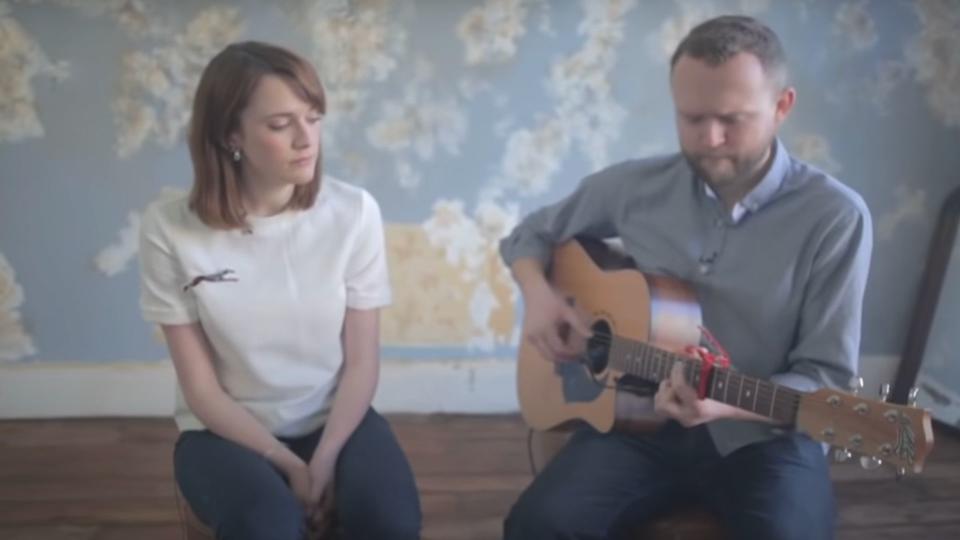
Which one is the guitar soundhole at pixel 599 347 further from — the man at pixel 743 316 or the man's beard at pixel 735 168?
the man's beard at pixel 735 168

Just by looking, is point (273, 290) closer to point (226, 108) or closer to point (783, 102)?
point (226, 108)

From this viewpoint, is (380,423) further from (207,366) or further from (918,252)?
(918,252)

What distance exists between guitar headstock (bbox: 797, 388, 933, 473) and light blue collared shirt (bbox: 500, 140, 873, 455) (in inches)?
4.1

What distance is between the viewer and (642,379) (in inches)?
62.6

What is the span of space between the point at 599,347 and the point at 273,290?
1.82 feet

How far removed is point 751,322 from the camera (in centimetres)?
156

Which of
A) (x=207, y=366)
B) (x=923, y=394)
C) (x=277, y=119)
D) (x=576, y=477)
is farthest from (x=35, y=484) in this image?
(x=923, y=394)

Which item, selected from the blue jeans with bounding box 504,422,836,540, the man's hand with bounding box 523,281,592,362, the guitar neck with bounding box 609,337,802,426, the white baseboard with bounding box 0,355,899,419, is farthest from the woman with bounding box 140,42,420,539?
the white baseboard with bounding box 0,355,899,419

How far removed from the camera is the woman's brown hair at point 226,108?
1.52 metres

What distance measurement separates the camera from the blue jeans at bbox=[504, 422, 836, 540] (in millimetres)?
1414

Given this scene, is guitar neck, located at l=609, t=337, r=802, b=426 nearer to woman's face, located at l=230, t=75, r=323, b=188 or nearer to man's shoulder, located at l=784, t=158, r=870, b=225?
man's shoulder, located at l=784, t=158, r=870, b=225

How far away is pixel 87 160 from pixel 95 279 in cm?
28

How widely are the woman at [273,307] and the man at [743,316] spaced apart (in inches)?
11.2

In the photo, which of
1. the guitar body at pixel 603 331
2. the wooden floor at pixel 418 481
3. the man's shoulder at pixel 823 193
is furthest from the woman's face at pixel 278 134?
the wooden floor at pixel 418 481
